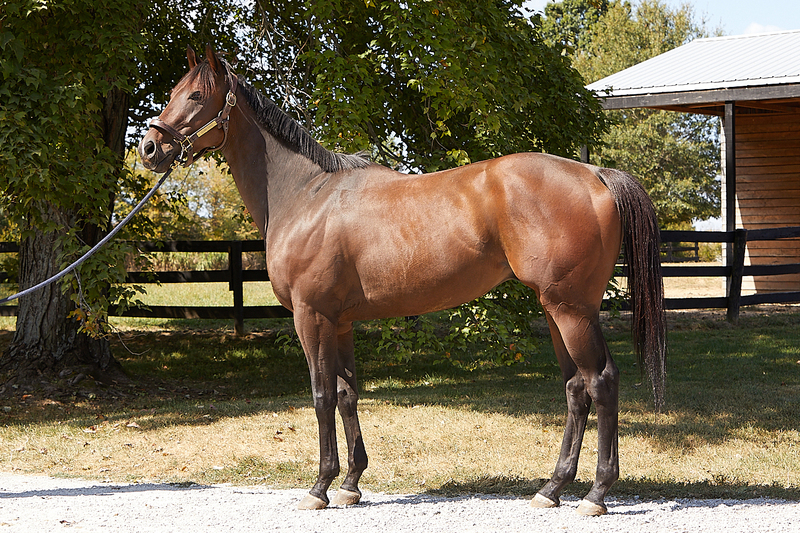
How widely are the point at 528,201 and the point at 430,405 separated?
4029 millimetres

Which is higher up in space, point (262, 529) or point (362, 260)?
point (362, 260)

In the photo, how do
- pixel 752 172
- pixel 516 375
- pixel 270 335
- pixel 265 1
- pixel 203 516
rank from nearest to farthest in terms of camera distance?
1. pixel 203 516
2. pixel 265 1
3. pixel 516 375
4. pixel 270 335
5. pixel 752 172

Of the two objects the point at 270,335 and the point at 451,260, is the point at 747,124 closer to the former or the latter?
the point at 270,335

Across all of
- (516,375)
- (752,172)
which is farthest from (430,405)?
(752,172)

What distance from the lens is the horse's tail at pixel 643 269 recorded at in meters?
3.81

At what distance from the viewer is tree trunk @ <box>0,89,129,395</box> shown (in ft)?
27.4

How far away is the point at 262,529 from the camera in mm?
3734

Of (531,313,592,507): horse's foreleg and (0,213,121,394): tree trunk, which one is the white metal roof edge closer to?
(0,213,121,394): tree trunk

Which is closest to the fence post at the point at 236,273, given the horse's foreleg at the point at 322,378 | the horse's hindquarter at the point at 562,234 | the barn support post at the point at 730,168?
the horse's foreleg at the point at 322,378

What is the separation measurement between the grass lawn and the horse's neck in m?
1.82

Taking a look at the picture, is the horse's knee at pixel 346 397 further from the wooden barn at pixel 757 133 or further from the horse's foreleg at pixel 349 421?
the wooden barn at pixel 757 133

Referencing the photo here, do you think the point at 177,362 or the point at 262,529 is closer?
the point at 262,529

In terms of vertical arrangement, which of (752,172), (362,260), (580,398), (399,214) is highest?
(752,172)

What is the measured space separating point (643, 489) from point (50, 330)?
6802mm
